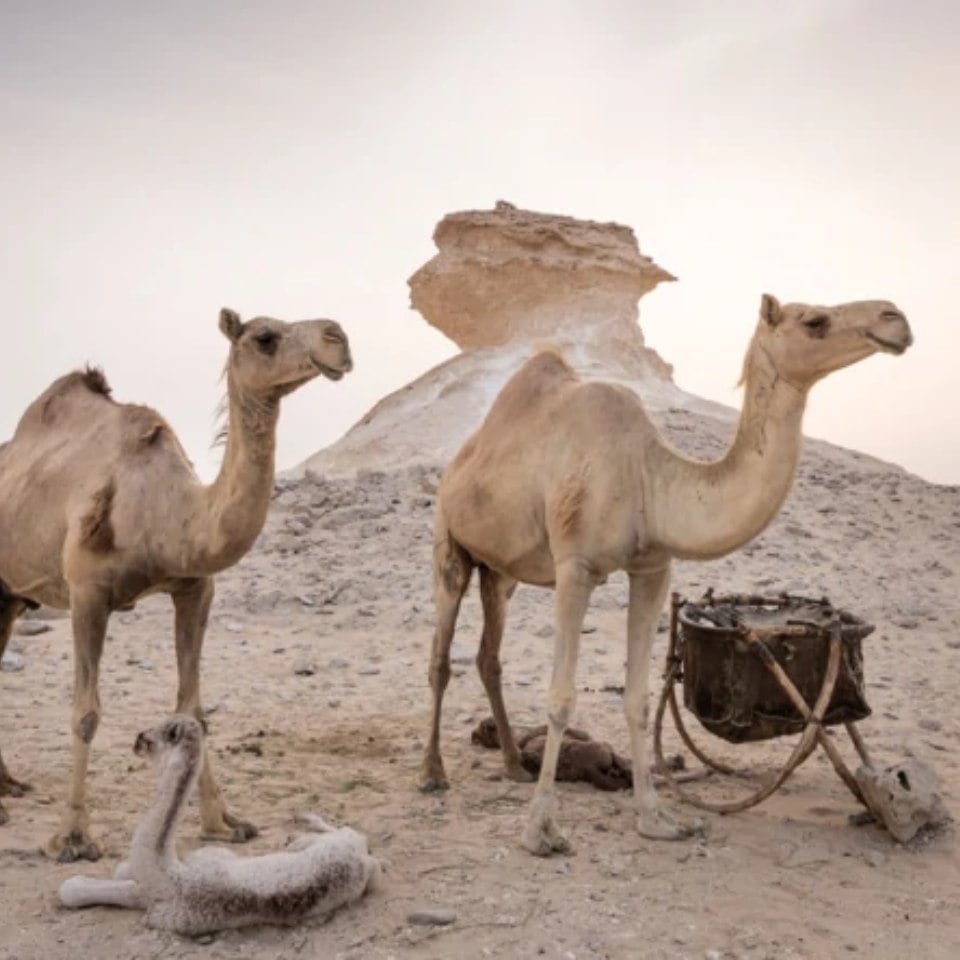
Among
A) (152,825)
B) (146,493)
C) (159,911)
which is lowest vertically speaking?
(159,911)

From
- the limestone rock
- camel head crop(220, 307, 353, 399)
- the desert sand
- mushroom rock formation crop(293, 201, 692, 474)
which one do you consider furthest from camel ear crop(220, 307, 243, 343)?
mushroom rock formation crop(293, 201, 692, 474)

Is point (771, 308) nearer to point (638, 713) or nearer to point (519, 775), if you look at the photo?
point (638, 713)

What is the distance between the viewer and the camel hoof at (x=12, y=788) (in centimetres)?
595

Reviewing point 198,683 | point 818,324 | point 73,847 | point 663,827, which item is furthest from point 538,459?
point 73,847

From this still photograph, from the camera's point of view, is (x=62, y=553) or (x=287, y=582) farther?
(x=287, y=582)

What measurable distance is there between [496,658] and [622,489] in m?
1.84

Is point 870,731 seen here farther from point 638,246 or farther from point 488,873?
point 638,246

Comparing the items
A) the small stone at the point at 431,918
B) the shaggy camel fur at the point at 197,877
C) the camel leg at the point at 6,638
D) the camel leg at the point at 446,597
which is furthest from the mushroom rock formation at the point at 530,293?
the small stone at the point at 431,918

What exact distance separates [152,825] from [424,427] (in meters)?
16.5

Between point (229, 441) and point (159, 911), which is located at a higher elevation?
point (229, 441)

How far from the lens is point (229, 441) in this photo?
16.0 feet

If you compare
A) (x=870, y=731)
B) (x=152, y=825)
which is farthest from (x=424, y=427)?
(x=152, y=825)

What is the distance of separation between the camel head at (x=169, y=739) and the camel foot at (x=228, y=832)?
0.95 metres

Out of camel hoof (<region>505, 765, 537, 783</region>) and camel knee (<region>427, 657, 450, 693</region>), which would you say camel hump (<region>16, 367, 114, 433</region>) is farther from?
camel hoof (<region>505, 765, 537, 783</region>)
